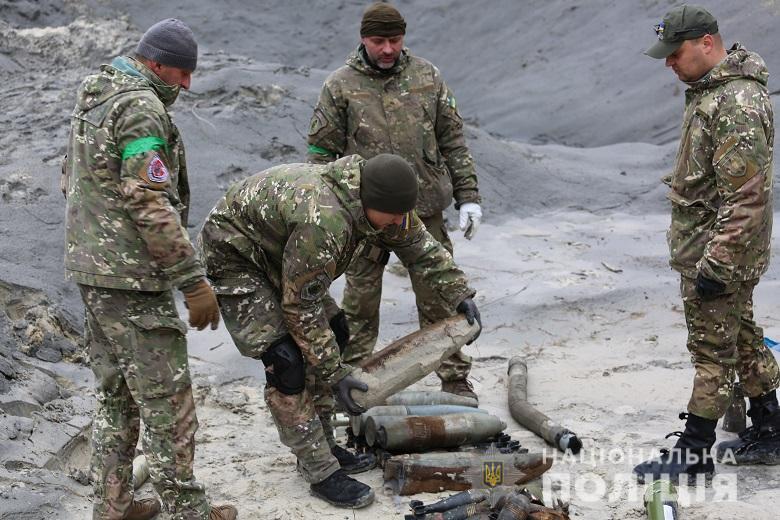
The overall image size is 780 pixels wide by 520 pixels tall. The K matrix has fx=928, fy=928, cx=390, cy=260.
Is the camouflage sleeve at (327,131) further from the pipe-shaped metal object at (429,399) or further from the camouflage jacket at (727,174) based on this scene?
the camouflage jacket at (727,174)

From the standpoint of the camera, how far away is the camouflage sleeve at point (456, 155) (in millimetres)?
5340

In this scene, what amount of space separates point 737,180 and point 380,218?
1525 millimetres

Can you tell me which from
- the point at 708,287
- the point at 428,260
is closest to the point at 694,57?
the point at 708,287

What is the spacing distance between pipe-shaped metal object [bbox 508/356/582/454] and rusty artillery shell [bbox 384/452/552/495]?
1.33 ft

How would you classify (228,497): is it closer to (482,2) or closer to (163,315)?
(163,315)

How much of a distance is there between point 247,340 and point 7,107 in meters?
5.91

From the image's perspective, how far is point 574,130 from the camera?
1216 cm

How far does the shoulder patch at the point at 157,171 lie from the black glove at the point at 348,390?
46.5 inches

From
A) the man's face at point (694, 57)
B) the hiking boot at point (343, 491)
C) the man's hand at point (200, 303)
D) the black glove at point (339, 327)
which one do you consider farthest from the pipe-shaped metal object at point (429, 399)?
the man's face at point (694, 57)

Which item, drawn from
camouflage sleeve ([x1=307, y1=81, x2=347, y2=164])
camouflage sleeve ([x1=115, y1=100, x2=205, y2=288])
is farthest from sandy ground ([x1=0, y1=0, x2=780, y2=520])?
camouflage sleeve ([x1=307, y1=81, x2=347, y2=164])

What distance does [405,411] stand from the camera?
466 cm

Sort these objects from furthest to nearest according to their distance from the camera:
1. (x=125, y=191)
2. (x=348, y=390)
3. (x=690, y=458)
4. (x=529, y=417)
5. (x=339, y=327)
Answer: (x=529, y=417) → (x=339, y=327) → (x=690, y=458) → (x=348, y=390) → (x=125, y=191)

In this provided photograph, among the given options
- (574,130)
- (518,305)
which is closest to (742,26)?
(574,130)

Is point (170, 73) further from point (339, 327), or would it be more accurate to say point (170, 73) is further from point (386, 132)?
point (386, 132)
